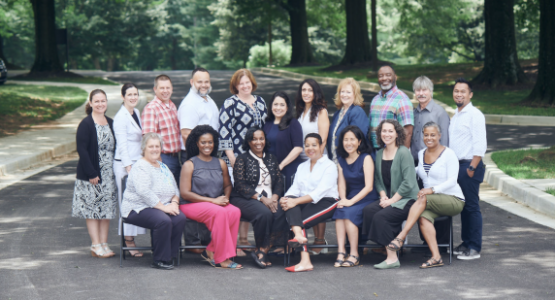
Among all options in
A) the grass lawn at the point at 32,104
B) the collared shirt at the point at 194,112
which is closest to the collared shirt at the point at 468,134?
the collared shirt at the point at 194,112

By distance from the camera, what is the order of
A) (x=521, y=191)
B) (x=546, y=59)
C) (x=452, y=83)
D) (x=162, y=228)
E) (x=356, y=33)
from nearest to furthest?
(x=162, y=228) < (x=521, y=191) < (x=546, y=59) < (x=452, y=83) < (x=356, y=33)

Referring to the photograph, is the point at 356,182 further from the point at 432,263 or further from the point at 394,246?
the point at 432,263

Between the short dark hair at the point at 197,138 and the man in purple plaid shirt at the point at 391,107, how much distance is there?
168cm

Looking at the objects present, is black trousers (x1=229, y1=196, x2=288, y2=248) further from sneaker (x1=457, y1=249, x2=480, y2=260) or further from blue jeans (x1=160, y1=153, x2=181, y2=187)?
sneaker (x1=457, y1=249, x2=480, y2=260)

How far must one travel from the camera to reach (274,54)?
49.5 metres

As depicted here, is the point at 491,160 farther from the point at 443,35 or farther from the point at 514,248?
the point at 443,35

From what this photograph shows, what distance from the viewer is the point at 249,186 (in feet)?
21.1

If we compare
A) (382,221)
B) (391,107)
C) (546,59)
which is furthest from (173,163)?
(546,59)

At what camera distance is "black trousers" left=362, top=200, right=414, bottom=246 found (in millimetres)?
6105

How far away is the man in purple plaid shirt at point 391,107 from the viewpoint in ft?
21.9

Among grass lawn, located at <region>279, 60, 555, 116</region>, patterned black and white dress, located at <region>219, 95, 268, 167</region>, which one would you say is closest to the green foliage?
grass lawn, located at <region>279, 60, 555, 116</region>

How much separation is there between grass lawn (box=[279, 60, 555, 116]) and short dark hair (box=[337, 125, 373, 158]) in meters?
11.1

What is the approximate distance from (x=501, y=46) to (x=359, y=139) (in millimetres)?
15598

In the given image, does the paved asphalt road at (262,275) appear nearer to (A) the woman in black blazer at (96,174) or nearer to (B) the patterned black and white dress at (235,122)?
(A) the woman in black blazer at (96,174)
